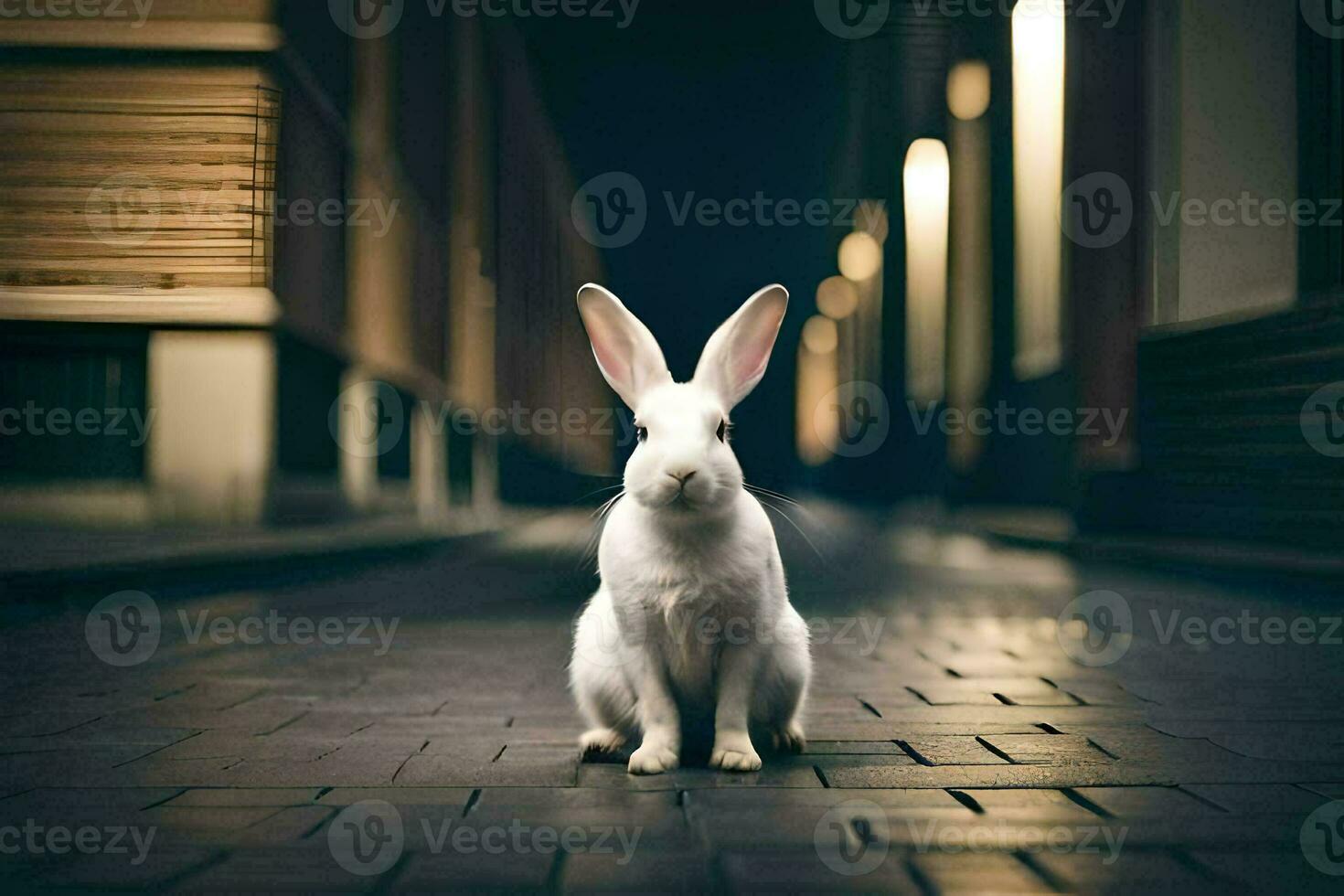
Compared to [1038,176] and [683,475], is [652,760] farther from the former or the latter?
[1038,176]

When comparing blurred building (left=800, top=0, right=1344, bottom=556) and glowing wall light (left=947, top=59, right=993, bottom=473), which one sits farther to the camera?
glowing wall light (left=947, top=59, right=993, bottom=473)

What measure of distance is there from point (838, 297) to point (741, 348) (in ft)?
87.4

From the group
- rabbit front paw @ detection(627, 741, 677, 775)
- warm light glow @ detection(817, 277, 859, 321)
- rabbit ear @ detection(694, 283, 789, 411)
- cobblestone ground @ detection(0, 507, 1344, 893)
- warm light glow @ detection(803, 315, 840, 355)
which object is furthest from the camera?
warm light glow @ detection(803, 315, 840, 355)

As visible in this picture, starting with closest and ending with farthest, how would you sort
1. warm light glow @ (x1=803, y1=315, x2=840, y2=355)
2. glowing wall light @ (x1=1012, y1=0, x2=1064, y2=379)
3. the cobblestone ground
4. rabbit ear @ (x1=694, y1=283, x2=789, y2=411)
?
the cobblestone ground, rabbit ear @ (x1=694, y1=283, x2=789, y2=411), glowing wall light @ (x1=1012, y1=0, x2=1064, y2=379), warm light glow @ (x1=803, y1=315, x2=840, y2=355)

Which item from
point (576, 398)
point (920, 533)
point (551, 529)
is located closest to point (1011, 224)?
point (920, 533)

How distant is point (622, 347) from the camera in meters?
2.81

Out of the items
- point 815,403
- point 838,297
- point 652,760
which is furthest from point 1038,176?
point 815,403

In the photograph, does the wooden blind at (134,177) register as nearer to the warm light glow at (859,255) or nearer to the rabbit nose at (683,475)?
the rabbit nose at (683,475)

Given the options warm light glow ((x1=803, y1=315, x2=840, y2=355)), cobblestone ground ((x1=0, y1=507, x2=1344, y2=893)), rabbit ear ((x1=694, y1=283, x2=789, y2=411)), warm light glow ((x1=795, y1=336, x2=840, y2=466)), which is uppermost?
warm light glow ((x1=803, y1=315, x2=840, y2=355))

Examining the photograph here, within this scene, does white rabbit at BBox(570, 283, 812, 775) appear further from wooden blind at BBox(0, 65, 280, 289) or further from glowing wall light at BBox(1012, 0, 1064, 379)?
glowing wall light at BBox(1012, 0, 1064, 379)

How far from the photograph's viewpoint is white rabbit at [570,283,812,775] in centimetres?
253

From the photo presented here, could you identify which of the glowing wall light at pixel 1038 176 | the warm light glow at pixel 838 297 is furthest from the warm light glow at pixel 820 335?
the glowing wall light at pixel 1038 176

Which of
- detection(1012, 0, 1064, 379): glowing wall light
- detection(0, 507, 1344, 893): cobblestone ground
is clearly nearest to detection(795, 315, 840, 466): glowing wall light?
detection(1012, 0, 1064, 379): glowing wall light

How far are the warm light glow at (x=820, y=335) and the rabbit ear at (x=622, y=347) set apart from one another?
28.8m
